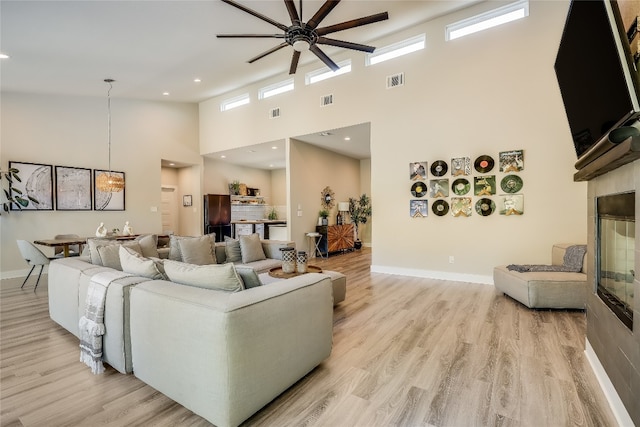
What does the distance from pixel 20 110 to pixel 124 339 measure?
20.2 feet

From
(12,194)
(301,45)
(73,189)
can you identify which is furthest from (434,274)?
(12,194)

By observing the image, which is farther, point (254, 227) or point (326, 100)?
point (254, 227)

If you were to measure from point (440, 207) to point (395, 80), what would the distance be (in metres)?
2.48

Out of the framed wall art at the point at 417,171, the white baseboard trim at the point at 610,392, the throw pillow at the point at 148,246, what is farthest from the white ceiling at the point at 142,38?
the white baseboard trim at the point at 610,392

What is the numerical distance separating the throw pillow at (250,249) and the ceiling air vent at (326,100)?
3.28 meters

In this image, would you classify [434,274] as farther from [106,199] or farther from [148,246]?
[106,199]

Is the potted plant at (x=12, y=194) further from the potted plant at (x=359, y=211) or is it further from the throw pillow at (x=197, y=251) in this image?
the potted plant at (x=359, y=211)

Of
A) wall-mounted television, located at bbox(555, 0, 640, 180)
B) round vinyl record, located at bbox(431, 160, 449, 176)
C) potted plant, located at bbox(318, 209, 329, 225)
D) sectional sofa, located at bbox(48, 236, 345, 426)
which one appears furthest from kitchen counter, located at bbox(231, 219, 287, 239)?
wall-mounted television, located at bbox(555, 0, 640, 180)

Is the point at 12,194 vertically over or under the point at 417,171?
under

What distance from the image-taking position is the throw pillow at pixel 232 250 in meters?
4.61

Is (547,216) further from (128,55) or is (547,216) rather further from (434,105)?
(128,55)

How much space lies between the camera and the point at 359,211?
899cm

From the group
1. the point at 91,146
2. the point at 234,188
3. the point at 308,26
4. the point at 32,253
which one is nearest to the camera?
the point at 308,26

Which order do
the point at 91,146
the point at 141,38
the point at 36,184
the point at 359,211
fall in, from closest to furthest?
the point at 141,38 < the point at 36,184 < the point at 91,146 < the point at 359,211
